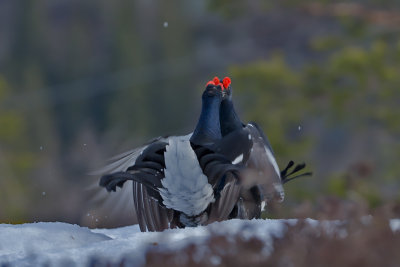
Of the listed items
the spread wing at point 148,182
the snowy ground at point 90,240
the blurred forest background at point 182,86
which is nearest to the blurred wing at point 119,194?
the blurred forest background at point 182,86

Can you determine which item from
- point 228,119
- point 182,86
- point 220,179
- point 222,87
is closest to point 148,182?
point 220,179

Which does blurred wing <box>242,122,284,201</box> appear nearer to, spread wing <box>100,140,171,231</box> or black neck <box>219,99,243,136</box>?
black neck <box>219,99,243,136</box>

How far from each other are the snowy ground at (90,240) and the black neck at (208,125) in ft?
3.22

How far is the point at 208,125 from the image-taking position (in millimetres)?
4535

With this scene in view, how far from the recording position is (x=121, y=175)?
157 inches

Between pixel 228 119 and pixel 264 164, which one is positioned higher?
pixel 228 119

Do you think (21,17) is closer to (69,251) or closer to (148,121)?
(148,121)

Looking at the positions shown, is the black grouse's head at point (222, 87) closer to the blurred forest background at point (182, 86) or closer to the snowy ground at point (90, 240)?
the blurred forest background at point (182, 86)

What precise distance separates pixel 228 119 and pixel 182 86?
36003mm

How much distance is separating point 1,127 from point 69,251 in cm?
2173

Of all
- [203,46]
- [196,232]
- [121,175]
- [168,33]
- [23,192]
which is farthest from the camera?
[168,33]

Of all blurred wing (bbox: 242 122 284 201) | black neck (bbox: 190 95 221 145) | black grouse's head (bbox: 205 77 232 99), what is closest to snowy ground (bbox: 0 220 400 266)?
blurred wing (bbox: 242 122 284 201)

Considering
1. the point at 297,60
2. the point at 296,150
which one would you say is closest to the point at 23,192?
the point at 296,150

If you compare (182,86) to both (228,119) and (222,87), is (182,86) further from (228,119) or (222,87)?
(228,119)
